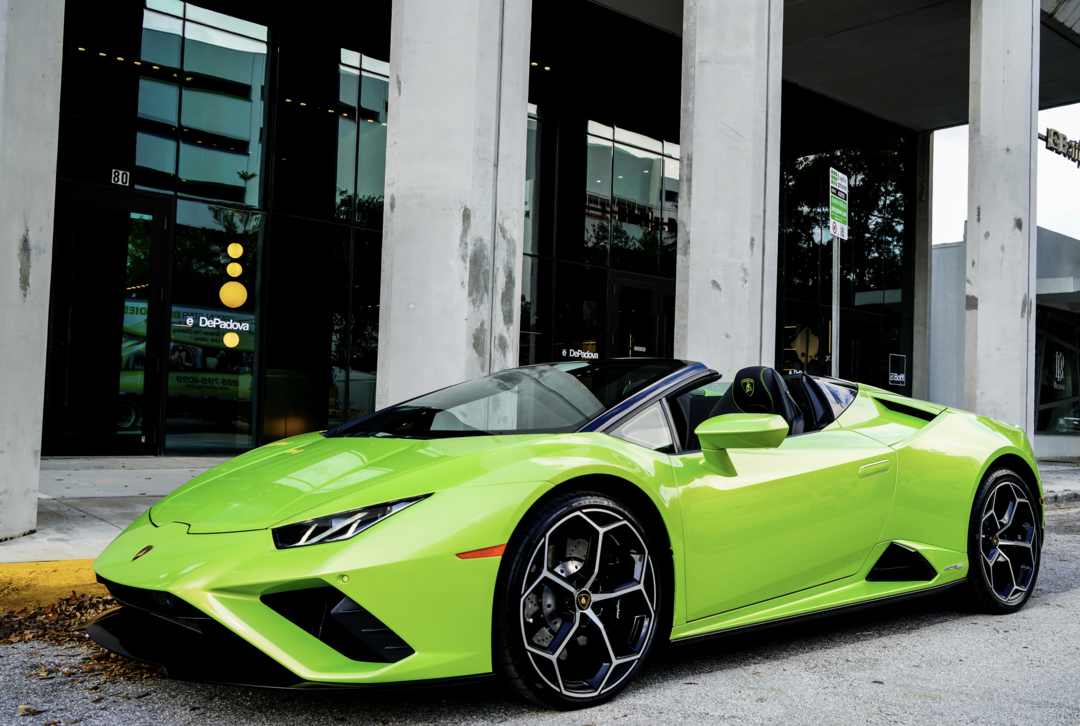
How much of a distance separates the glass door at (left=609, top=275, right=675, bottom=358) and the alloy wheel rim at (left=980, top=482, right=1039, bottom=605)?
11.3 m

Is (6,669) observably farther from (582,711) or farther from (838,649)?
(838,649)

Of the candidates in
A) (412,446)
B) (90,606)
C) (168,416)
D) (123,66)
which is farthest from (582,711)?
(123,66)

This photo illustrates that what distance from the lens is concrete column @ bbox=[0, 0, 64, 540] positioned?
512 cm

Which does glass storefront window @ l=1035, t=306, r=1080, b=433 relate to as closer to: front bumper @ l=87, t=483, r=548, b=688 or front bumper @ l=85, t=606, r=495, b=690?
front bumper @ l=87, t=483, r=548, b=688

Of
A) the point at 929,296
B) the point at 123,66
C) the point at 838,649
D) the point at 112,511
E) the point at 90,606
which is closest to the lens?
the point at 838,649

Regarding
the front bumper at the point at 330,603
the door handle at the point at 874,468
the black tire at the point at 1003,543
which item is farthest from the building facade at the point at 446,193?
the door handle at the point at 874,468

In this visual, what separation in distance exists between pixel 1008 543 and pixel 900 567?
36.8 inches

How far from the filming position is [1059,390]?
2214 cm

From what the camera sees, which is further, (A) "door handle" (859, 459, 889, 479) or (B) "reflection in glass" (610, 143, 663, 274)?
(B) "reflection in glass" (610, 143, 663, 274)

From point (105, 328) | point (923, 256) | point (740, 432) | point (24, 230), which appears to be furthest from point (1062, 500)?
point (923, 256)

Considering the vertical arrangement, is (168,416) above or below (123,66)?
below

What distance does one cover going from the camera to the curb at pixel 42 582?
405cm

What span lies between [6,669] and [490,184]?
4660mm

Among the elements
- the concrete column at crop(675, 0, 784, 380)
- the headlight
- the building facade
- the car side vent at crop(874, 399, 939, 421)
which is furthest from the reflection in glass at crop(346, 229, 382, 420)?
the headlight
